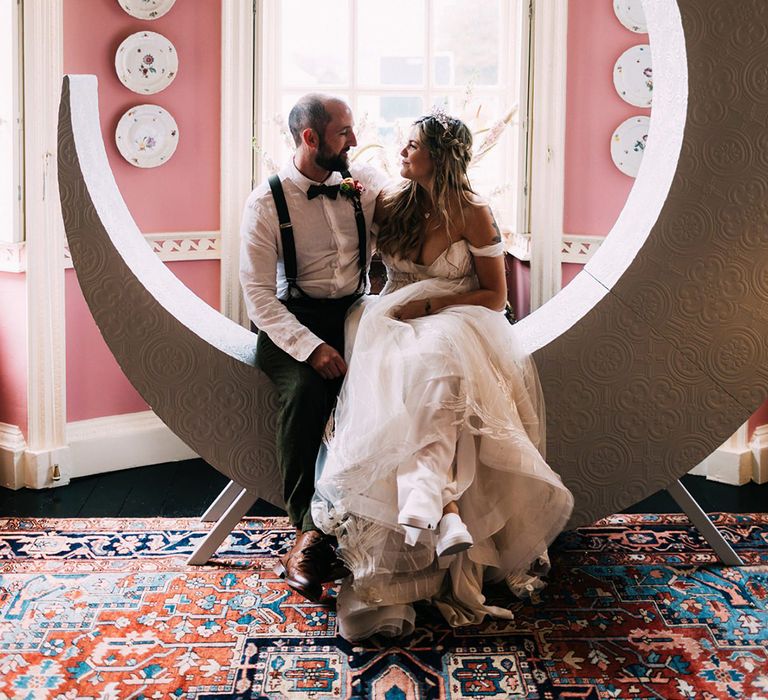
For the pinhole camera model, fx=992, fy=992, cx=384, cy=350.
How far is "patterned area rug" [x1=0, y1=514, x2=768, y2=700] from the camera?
2.40 meters

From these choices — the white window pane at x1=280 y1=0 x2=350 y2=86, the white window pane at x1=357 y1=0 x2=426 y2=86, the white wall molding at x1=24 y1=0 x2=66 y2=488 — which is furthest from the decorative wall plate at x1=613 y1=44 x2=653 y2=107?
the white wall molding at x1=24 y1=0 x2=66 y2=488

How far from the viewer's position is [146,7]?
12.8 ft

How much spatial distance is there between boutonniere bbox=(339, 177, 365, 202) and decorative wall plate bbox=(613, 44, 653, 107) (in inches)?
60.9

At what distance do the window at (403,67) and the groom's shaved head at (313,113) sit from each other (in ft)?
4.41

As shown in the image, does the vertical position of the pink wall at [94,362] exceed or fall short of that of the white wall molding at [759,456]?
it exceeds it

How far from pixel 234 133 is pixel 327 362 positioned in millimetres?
1605

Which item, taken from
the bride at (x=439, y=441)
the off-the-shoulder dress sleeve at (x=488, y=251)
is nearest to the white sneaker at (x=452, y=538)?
the bride at (x=439, y=441)

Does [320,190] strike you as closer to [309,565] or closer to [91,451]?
[309,565]

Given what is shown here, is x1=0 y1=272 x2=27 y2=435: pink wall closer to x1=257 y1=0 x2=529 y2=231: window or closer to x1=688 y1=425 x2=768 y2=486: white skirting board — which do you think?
x1=257 y1=0 x2=529 y2=231: window

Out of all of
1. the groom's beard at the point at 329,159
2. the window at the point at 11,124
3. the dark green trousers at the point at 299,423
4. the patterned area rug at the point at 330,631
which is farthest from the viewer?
the window at the point at 11,124

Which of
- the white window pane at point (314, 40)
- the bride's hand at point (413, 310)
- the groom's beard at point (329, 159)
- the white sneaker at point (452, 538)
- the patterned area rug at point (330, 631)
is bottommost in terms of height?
the patterned area rug at point (330, 631)

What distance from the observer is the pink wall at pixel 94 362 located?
3.94 meters

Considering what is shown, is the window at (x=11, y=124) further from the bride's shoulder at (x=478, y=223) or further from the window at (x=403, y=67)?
the bride's shoulder at (x=478, y=223)

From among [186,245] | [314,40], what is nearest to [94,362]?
[186,245]
